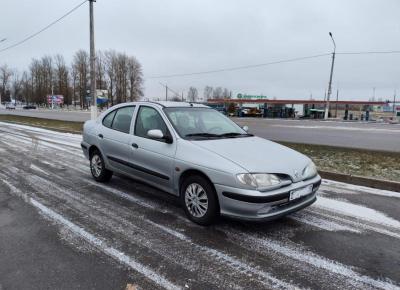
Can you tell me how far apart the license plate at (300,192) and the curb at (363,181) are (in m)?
2.99

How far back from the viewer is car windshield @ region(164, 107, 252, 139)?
4.68 metres

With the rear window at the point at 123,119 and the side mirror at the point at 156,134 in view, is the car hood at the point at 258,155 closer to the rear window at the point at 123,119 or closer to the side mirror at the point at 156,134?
the side mirror at the point at 156,134

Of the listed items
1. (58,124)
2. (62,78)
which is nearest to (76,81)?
(62,78)

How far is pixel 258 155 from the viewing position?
4094mm

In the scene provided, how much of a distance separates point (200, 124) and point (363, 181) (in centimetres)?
382

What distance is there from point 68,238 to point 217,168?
1962 mm

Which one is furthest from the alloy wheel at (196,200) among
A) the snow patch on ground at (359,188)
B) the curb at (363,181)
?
the curb at (363,181)

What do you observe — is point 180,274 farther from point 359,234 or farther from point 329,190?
point 329,190

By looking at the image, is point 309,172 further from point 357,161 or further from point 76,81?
point 76,81

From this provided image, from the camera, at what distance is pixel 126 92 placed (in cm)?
8412

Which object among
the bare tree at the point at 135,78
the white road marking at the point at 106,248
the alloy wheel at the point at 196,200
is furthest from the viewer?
the bare tree at the point at 135,78

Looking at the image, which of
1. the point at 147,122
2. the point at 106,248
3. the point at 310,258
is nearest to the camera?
the point at 310,258

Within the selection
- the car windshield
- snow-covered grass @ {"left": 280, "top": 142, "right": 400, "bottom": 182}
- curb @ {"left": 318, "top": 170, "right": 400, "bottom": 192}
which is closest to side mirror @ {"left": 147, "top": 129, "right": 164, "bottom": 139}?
the car windshield

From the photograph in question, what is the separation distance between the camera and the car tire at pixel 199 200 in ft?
13.0
